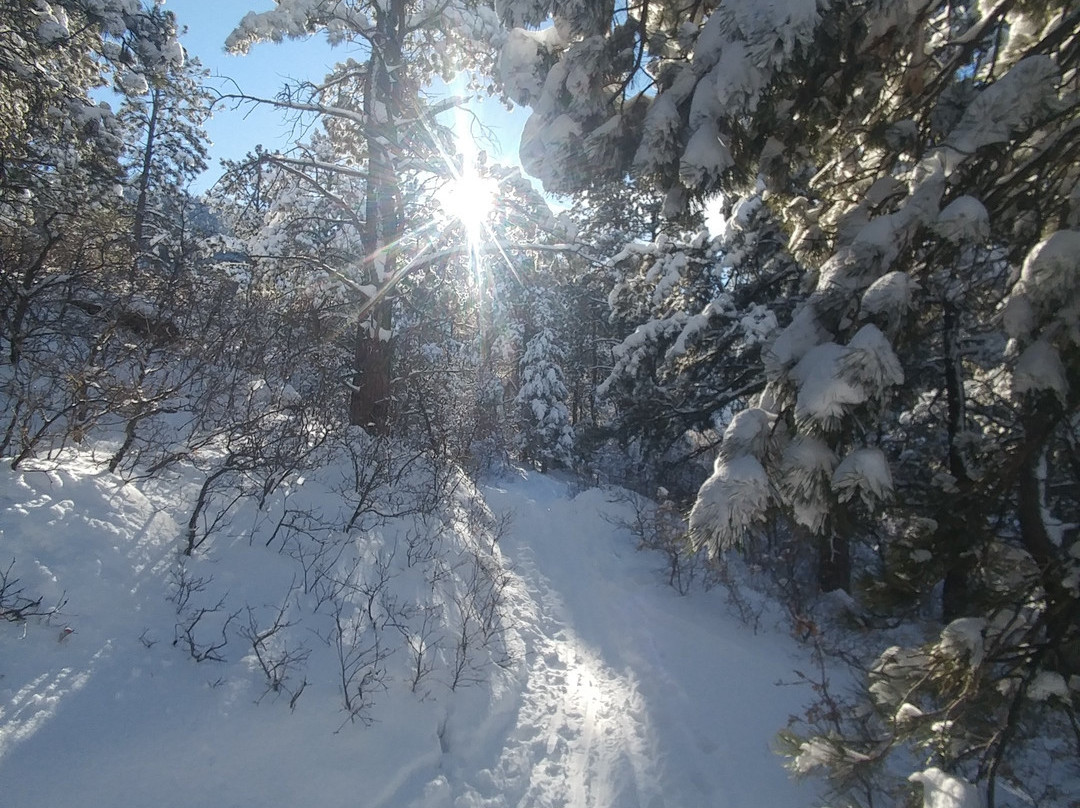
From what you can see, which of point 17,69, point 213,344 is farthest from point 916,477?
point 17,69

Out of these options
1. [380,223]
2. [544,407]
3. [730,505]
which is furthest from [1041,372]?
[544,407]

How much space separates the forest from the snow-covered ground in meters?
0.16

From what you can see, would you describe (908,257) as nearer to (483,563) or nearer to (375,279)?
(483,563)

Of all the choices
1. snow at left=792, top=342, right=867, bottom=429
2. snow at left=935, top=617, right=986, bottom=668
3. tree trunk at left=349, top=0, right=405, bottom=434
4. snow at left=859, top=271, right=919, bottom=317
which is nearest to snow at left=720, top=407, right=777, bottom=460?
snow at left=792, top=342, right=867, bottom=429

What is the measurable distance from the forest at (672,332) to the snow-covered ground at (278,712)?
16cm

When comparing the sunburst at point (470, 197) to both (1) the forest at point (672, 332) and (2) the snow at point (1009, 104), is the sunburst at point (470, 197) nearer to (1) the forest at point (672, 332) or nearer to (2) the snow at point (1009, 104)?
(1) the forest at point (672, 332)

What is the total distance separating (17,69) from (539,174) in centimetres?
A: 670

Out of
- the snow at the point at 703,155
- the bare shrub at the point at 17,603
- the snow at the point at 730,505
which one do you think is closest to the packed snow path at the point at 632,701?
the bare shrub at the point at 17,603

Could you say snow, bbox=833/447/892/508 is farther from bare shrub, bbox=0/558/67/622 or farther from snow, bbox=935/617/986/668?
bare shrub, bbox=0/558/67/622

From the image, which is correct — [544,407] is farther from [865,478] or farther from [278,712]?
[865,478]

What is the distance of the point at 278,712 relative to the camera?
11.5 ft

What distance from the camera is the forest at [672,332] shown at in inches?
98.4

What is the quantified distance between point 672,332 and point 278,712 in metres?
7.27

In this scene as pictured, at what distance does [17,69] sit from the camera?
20.3 ft
